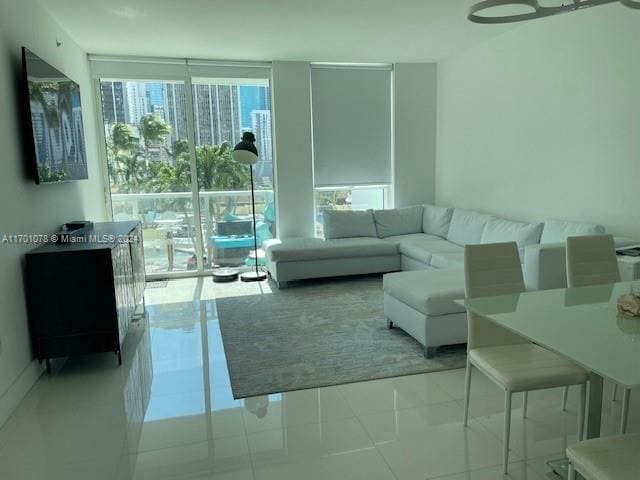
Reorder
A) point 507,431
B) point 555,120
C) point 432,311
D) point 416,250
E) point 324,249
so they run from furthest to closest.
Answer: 1. point 324,249
2. point 416,250
3. point 555,120
4. point 432,311
5. point 507,431

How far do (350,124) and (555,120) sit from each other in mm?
→ 2845

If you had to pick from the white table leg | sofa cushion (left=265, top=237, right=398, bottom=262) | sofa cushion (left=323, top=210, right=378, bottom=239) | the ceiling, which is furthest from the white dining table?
sofa cushion (left=323, top=210, right=378, bottom=239)

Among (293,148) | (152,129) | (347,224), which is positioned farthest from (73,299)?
(293,148)

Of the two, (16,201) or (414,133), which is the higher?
(414,133)

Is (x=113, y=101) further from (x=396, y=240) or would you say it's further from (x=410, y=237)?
(x=410, y=237)

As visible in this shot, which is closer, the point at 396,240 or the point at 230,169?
the point at 396,240

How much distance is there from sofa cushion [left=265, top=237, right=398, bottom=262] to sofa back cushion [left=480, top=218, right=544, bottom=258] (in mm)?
1251

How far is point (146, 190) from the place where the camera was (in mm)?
6055

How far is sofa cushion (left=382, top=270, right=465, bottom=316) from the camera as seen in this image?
336cm

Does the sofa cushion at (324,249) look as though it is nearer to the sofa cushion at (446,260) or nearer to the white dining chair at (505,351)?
the sofa cushion at (446,260)

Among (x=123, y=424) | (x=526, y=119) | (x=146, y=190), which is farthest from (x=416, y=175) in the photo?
(x=123, y=424)

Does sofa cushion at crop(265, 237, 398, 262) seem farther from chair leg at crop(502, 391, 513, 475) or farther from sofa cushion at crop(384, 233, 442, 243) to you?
chair leg at crop(502, 391, 513, 475)

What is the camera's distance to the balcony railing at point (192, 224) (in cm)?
610

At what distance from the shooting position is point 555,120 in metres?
4.43
